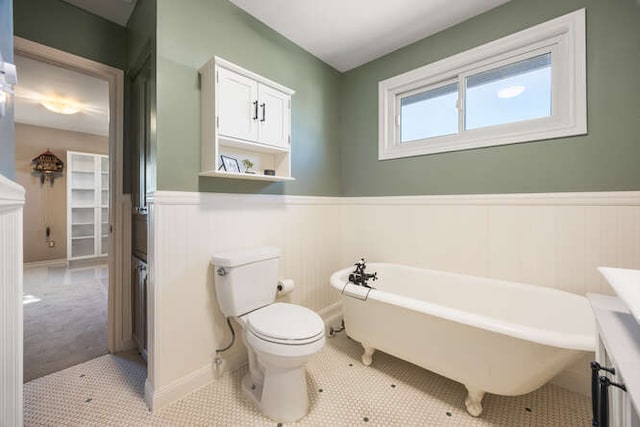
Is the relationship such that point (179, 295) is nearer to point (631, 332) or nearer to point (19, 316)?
point (19, 316)

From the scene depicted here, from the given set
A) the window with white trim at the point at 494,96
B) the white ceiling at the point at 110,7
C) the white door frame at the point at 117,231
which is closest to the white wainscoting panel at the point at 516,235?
the window with white trim at the point at 494,96

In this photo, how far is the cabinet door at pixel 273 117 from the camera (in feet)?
5.75

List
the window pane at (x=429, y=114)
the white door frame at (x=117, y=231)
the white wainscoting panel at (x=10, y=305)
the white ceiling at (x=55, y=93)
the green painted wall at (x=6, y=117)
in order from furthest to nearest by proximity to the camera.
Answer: the white ceiling at (x=55, y=93), the window pane at (x=429, y=114), the white door frame at (x=117, y=231), the green painted wall at (x=6, y=117), the white wainscoting panel at (x=10, y=305)

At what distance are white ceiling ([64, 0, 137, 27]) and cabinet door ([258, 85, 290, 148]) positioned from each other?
1.04 meters

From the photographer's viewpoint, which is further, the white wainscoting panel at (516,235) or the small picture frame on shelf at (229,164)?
the small picture frame on shelf at (229,164)

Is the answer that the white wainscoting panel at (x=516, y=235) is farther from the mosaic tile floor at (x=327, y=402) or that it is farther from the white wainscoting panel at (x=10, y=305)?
the white wainscoting panel at (x=10, y=305)

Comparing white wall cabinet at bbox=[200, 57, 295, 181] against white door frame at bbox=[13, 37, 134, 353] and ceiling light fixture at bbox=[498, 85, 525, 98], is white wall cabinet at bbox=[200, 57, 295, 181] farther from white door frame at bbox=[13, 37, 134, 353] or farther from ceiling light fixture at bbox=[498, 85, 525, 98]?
ceiling light fixture at bbox=[498, 85, 525, 98]

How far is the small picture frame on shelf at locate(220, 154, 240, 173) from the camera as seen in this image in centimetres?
171

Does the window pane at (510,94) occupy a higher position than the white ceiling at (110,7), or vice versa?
the white ceiling at (110,7)

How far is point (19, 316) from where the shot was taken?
2.81ft

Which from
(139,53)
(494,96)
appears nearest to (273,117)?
(139,53)

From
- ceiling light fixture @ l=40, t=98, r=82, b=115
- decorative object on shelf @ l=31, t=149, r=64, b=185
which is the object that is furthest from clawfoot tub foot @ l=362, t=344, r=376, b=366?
decorative object on shelf @ l=31, t=149, r=64, b=185

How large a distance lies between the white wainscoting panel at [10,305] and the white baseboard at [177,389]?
25.4 inches

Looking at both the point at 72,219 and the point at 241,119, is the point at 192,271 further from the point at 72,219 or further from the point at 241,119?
the point at 72,219
